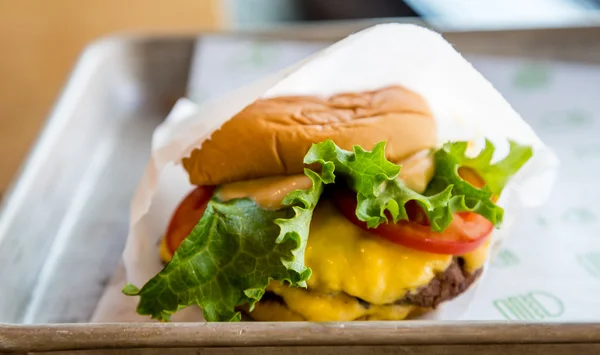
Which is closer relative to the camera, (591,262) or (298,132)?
(298,132)

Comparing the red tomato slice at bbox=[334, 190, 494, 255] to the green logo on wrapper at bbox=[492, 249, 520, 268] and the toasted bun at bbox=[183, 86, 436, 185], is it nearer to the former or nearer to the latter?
the toasted bun at bbox=[183, 86, 436, 185]

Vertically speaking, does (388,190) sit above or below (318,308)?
above

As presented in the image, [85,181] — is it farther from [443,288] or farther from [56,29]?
[56,29]

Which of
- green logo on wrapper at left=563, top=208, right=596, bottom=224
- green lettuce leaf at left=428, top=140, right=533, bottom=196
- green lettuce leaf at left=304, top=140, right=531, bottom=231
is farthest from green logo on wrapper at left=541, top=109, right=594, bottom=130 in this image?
green lettuce leaf at left=304, top=140, right=531, bottom=231

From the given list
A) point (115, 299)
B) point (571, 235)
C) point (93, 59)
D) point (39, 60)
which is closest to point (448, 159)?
point (571, 235)

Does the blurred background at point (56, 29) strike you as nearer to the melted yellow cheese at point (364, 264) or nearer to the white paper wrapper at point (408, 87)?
the white paper wrapper at point (408, 87)

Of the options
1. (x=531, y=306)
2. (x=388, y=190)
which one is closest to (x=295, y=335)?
(x=388, y=190)
